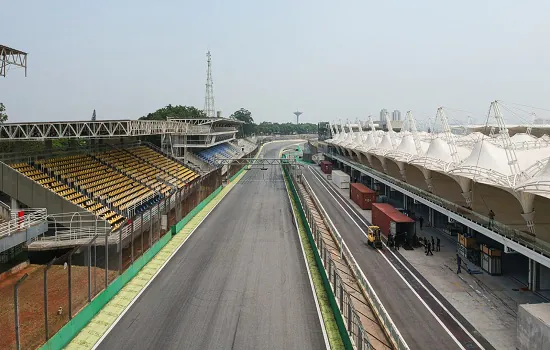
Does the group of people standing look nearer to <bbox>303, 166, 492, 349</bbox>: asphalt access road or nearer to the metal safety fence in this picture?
<bbox>303, 166, 492, 349</bbox>: asphalt access road

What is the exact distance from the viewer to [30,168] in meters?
27.5

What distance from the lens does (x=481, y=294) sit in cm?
2031

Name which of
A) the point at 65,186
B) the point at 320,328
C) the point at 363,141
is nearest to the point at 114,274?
the point at 320,328

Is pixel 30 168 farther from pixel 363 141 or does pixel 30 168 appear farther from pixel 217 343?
pixel 363 141

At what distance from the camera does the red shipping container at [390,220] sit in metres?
28.9

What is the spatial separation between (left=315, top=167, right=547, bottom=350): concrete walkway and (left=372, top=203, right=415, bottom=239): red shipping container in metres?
2.13

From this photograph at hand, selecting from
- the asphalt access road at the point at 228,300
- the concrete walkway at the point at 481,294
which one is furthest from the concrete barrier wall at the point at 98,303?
the concrete walkway at the point at 481,294

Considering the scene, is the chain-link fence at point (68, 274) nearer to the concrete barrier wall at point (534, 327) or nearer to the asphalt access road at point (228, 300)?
the asphalt access road at point (228, 300)

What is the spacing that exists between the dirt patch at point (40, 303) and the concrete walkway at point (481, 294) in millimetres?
16335

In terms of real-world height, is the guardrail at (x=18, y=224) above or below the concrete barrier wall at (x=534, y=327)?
above

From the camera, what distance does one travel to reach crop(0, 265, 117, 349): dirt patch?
42.0 ft

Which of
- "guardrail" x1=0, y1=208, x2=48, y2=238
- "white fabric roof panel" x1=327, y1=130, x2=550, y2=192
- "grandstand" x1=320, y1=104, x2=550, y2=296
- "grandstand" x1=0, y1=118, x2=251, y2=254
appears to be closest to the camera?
"guardrail" x1=0, y1=208, x2=48, y2=238

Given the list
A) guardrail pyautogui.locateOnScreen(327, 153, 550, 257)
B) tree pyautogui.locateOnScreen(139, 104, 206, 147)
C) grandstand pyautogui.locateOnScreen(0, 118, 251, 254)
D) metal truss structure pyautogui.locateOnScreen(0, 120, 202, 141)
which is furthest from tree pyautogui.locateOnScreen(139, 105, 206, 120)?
guardrail pyautogui.locateOnScreen(327, 153, 550, 257)

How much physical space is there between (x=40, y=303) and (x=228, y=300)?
7.46 m
